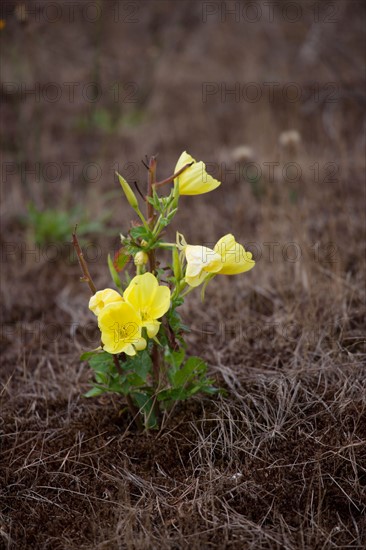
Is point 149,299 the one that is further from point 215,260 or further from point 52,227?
point 52,227

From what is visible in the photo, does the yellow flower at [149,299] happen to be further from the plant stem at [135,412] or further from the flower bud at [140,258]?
the plant stem at [135,412]

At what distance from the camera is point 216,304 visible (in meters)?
2.59

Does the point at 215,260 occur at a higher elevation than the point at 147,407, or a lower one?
higher

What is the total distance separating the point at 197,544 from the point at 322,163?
9.85 feet

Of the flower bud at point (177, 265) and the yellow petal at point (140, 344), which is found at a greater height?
the flower bud at point (177, 265)

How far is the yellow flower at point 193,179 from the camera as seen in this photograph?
5.27 ft

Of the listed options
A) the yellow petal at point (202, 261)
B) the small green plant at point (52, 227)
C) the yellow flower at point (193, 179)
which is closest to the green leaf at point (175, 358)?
the yellow petal at point (202, 261)

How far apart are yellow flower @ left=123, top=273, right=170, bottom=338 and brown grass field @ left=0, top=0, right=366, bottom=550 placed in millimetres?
448

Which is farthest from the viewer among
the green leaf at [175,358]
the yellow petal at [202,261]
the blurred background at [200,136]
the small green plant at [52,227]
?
the small green plant at [52,227]

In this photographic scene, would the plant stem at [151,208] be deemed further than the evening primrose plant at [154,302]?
Yes

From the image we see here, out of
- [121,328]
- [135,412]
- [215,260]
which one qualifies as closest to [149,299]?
[121,328]

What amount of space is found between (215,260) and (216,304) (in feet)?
3.64

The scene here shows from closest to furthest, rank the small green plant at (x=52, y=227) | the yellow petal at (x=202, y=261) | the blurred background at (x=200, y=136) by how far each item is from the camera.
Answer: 1. the yellow petal at (x=202, y=261)
2. the blurred background at (x=200, y=136)
3. the small green plant at (x=52, y=227)

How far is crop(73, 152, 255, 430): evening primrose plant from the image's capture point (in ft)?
4.99
